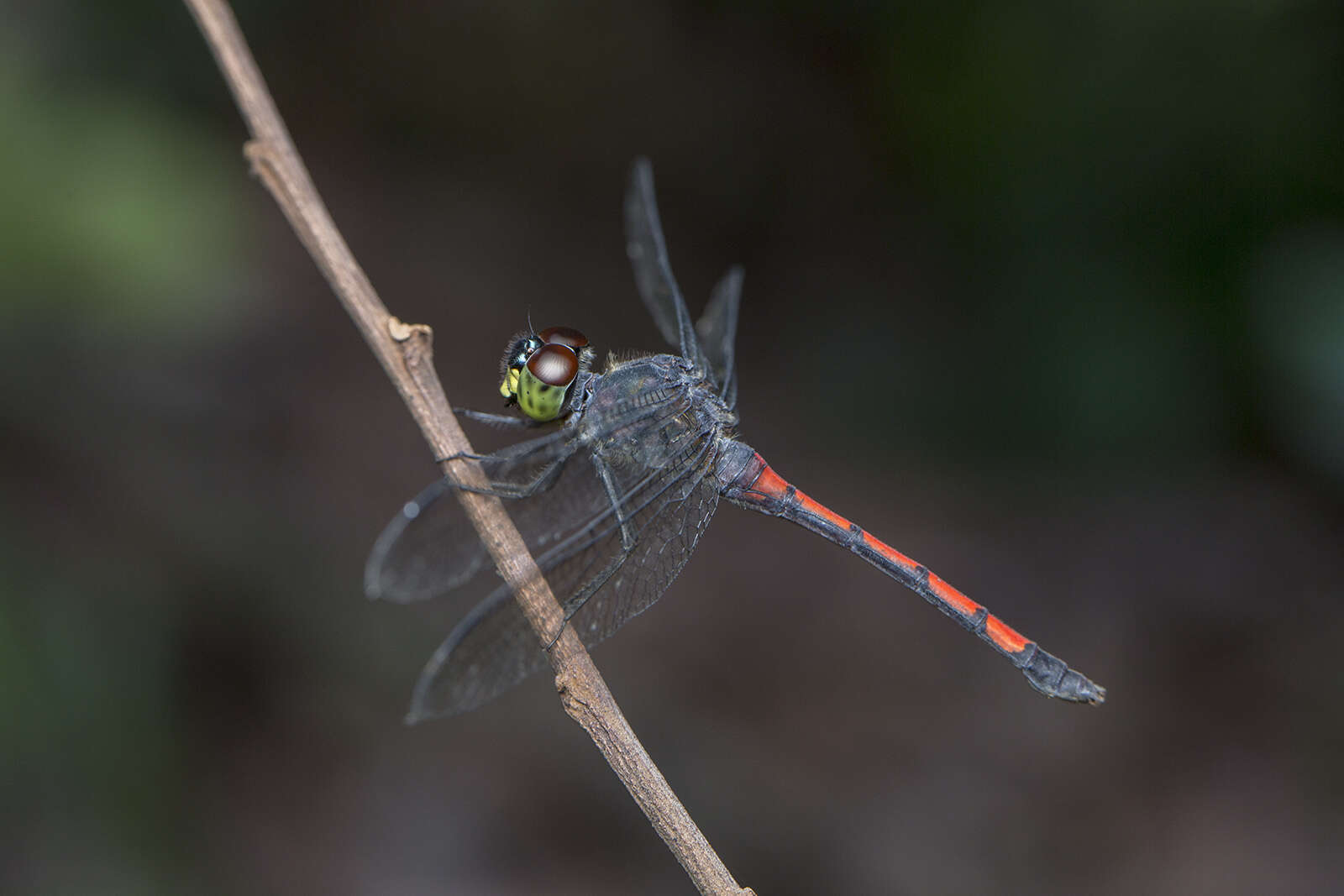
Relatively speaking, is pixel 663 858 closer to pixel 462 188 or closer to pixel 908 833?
pixel 908 833

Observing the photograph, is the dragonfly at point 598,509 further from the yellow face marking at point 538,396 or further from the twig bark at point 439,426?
the twig bark at point 439,426

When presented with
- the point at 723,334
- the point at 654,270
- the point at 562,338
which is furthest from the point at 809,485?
the point at 562,338

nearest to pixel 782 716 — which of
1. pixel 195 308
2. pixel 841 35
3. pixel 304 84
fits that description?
pixel 195 308

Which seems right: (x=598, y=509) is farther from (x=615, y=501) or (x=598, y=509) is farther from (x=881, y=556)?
(x=881, y=556)

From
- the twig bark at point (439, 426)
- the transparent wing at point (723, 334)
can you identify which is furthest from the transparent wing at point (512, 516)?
the twig bark at point (439, 426)

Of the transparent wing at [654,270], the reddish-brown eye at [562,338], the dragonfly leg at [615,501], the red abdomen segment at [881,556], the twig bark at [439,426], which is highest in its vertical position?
the transparent wing at [654,270]

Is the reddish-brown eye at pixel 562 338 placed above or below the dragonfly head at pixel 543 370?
above

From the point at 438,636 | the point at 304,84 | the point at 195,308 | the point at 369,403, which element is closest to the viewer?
the point at 195,308
